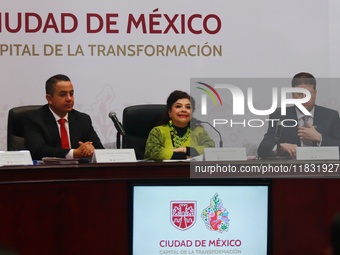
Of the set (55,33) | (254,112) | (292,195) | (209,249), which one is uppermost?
(55,33)

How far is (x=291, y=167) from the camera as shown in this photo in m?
3.77

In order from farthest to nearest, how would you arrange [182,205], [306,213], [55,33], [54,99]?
[55,33], [54,99], [306,213], [182,205]

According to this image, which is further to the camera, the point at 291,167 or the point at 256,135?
the point at 256,135

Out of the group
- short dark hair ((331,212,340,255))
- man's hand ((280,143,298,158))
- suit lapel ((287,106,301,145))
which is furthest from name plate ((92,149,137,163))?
short dark hair ((331,212,340,255))

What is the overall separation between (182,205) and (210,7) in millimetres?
3204

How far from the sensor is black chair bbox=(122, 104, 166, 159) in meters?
5.39

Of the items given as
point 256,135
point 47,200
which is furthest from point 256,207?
point 256,135

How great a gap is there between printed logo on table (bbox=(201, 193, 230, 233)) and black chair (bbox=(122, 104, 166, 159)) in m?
2.03

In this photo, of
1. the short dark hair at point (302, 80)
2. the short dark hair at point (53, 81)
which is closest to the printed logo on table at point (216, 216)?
the short dark hair at point (302, 80)

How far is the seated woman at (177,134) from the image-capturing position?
489cm

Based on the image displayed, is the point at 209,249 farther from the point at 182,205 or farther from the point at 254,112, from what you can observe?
the point at 254,112

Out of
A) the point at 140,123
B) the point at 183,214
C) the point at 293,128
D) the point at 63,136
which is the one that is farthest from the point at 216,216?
the point at 63,136

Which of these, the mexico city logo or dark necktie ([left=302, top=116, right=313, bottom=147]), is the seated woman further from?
the mexico city logo

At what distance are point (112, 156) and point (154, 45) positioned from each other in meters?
2.47
